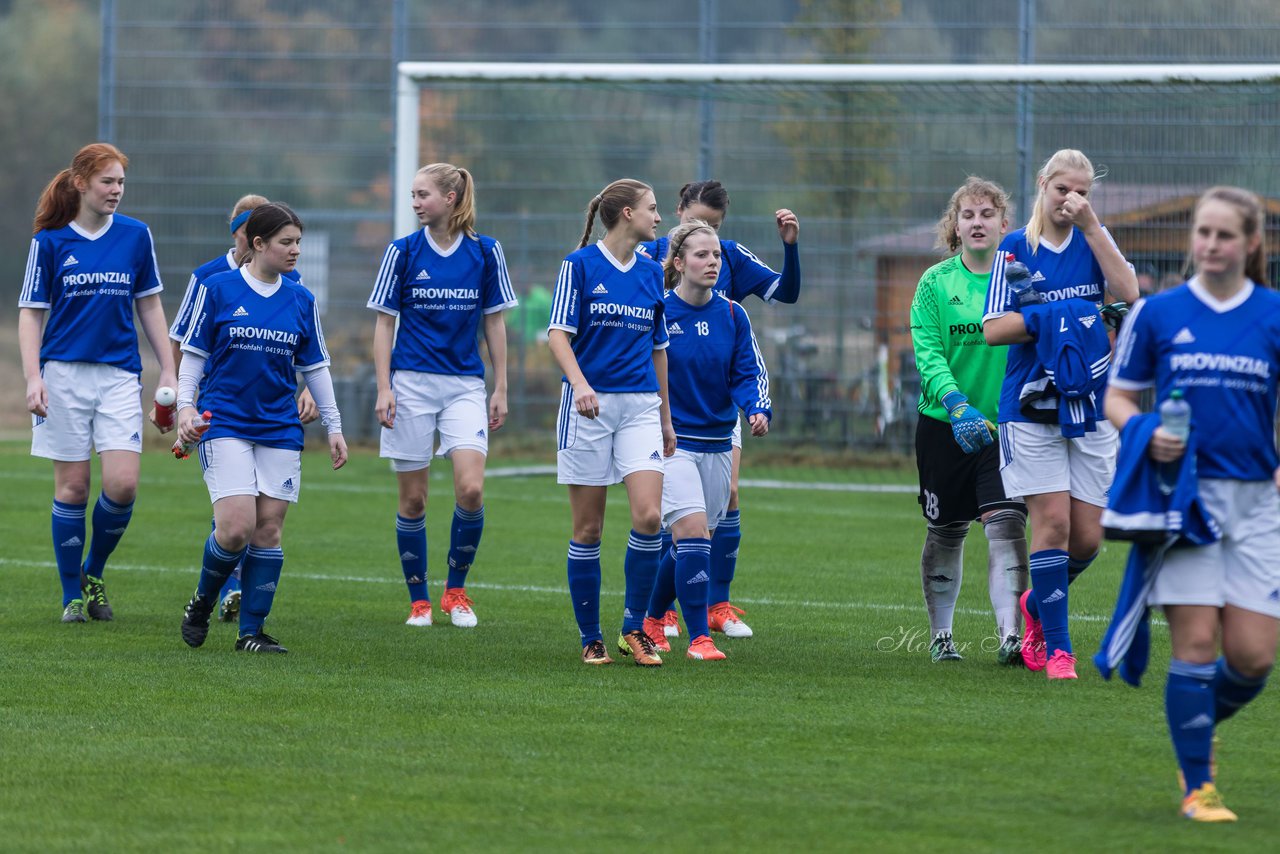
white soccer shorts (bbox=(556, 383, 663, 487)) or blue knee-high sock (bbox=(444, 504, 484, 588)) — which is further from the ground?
white soccer shorts (bbox=(556, 383, 663, 487))

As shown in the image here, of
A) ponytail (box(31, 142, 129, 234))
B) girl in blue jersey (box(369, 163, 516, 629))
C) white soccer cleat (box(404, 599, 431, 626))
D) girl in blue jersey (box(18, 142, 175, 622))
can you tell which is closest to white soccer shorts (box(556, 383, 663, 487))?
girl in blue jersey (box(369, 163, 516, 629))

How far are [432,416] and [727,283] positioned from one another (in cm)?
154

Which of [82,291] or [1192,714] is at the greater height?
[82,291]

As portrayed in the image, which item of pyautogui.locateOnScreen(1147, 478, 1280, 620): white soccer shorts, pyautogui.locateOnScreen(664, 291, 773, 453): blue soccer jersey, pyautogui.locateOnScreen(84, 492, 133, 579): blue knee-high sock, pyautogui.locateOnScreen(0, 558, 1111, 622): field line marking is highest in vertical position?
pyautogui.locateOnScreen(664, 291, 773, 453): blue soccer jersey

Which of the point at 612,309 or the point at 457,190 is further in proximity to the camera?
the point at 457,190

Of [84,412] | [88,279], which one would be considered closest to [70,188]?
[88,279]

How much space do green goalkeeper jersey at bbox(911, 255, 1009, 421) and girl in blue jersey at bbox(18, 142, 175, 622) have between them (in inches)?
137

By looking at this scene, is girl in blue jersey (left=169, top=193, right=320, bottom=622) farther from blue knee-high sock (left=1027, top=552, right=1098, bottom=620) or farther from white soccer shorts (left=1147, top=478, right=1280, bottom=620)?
white soccer shorts (left=1147, top=478, right=1280, bottom=620)

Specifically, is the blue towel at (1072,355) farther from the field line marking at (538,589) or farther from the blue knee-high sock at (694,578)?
the field line marking at (538,589)

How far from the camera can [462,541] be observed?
874 cm

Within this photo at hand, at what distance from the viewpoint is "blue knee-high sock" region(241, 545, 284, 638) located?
24.9 ft

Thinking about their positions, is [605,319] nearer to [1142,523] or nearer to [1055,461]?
[1055,461]

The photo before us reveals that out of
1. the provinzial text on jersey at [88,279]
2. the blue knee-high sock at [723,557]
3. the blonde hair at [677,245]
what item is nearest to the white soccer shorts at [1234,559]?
the blonde hair at [677,245]

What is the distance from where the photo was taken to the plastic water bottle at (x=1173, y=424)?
466cm
